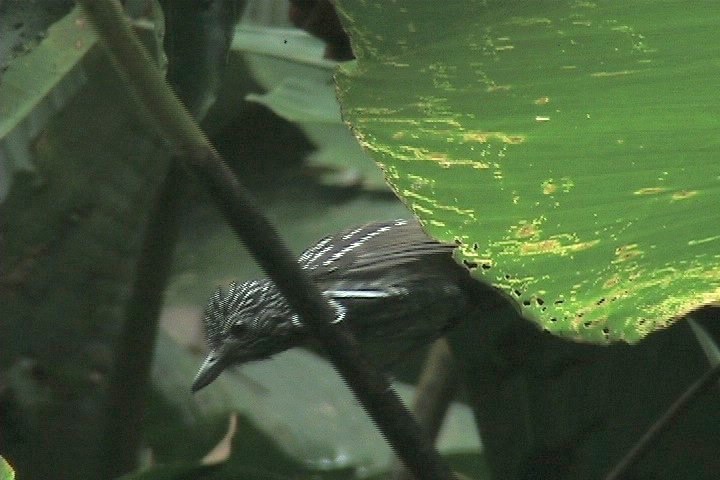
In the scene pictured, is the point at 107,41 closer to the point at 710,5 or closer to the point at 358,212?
the point at 710,5

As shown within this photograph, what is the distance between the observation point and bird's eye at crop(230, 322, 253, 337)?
1.02 metres

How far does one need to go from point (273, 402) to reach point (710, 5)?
1187 mm

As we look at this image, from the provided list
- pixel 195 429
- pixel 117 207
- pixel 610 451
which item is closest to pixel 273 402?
pixel 195 429

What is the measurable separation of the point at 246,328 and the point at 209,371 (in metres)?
0.05

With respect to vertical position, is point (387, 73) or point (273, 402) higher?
point (387, 73)

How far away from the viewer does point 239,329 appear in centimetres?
103

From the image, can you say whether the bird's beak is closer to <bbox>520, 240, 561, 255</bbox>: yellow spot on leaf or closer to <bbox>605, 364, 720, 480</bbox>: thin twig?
<bbox>605, 364, 720, 480</bbox>: thin twig

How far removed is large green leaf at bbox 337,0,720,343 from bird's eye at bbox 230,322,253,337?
0.42m

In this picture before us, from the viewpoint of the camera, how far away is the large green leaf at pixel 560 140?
60 cm

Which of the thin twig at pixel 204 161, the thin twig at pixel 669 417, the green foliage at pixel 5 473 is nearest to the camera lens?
the green foliage at pixel 5 473

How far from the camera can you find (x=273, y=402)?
5.57 ft

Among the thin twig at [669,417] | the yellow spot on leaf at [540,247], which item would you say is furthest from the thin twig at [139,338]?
the yellow spot on leaf at [540,247]

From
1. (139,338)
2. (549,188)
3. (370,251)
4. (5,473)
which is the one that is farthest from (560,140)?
(139,338)

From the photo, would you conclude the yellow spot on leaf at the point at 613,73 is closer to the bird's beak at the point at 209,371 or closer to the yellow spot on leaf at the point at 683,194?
the yellow spot on leaf at the point at 683,194
